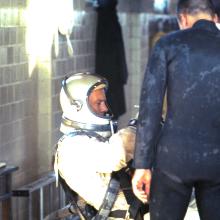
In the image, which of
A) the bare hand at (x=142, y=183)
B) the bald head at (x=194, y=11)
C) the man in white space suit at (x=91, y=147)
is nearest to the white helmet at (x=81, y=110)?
the man in white space suit at (x=91, y=147)

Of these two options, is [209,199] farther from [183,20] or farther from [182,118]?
[183,20]

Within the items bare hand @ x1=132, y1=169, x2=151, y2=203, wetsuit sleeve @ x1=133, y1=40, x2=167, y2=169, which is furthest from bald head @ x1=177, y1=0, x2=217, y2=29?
bare hand @ x1=132, y1=169, x2=151, y2=203

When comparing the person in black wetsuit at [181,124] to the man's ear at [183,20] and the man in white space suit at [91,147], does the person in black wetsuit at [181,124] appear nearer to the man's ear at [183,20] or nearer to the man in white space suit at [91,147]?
the man's ear at [183,20]

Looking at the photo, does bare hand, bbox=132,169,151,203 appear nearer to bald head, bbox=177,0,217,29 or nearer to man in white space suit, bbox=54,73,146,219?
man in white space suit, bbox=54,73,146,219

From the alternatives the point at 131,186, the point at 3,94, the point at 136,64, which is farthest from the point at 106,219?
the point at 136,64

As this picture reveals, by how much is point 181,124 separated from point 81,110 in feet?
3.51

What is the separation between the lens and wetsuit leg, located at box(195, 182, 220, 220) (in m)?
4.57

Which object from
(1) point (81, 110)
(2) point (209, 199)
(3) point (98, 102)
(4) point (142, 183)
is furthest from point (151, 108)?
(3) point (98, 102)

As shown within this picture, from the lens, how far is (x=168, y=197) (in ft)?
14.9

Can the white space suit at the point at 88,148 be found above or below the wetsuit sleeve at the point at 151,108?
below

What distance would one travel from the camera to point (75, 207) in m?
5.36

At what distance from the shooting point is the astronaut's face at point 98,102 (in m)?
5.47

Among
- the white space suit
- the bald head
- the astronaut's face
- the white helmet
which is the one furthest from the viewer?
the astronaut's face

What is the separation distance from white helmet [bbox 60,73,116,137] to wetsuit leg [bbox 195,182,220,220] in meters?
0.99
